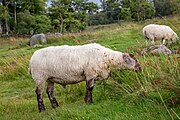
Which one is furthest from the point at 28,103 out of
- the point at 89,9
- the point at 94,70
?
the point at 89,9

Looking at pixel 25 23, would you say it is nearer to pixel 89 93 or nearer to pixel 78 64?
pixel 78 64

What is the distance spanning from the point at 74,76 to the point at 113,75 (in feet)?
3.06

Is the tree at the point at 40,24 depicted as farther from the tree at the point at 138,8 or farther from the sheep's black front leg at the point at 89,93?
the sheep's black front leg at the point at 89,93

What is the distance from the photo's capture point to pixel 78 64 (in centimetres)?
682

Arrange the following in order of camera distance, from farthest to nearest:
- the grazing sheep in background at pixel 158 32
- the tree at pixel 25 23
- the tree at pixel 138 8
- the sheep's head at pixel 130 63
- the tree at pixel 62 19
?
the tree at pixel 62 19, the tree at pixel 138 8, the tree at pixel 25 23, the grazing sheep in background at pixel 158 32, the sheep's head at pixel 130 63

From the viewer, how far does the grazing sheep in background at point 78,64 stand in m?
6.77

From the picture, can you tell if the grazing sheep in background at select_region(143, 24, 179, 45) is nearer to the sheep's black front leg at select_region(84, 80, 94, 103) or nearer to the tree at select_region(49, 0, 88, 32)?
the sheep's black front leg at select_region(84, 80, 94, 103)

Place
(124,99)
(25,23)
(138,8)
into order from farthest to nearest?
(138,8) → (25,23) → (124,99)

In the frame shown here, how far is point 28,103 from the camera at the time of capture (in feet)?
26.7

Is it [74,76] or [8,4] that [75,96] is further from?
[8,4]

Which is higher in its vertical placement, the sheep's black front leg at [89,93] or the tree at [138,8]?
the tree at [138,8]

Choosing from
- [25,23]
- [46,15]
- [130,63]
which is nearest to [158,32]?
[130,63]

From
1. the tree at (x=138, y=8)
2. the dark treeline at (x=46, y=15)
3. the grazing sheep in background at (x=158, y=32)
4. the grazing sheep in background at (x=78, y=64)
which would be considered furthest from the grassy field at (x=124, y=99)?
the tree at (x=138, y=8)

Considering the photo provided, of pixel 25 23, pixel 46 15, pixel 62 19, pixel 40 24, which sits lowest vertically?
pixel 40 24
